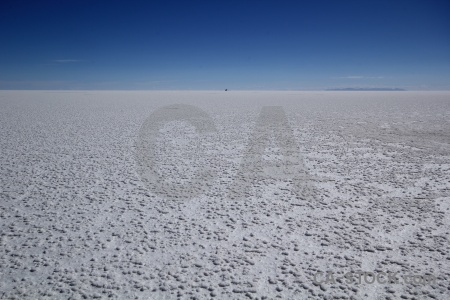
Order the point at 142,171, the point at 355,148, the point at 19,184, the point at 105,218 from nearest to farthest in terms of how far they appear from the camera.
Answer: the point at 105,218, the point at 19,184, the point at 142,171, the point at 355,148

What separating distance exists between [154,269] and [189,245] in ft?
1.04

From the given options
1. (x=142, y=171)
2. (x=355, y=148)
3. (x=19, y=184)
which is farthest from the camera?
(x=355, y=148)

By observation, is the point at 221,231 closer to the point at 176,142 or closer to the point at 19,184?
the point at 19,184

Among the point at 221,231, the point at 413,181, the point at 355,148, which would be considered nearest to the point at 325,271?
the point at 221,231

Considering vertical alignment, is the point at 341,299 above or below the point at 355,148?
below

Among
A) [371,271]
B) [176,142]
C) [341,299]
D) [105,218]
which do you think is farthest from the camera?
[176,142]

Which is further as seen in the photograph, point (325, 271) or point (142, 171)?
point (142, 171)

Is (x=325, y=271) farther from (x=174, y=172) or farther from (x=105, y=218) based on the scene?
(x=174, y=172)

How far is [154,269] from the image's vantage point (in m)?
1.66

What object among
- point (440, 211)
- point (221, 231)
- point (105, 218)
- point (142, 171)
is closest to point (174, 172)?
point (142, 171)

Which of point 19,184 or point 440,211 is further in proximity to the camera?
point 19,184

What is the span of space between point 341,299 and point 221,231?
0.92 m

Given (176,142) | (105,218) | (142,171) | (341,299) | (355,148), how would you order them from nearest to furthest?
(341,299), (105,218), (142,171), (355,148), (176,142)

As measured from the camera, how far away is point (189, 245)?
1.93 metres
